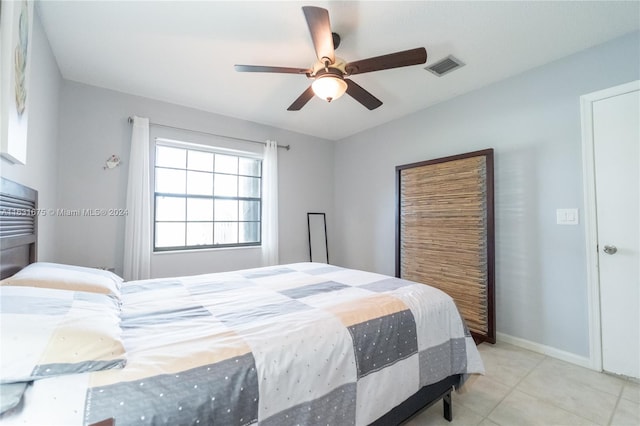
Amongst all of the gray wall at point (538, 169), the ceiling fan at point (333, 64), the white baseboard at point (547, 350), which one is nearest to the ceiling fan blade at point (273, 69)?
the ceiling fan at point (333, 64)

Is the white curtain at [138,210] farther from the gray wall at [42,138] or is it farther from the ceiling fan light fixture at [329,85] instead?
the ceiling fan light fixture at [329,85]

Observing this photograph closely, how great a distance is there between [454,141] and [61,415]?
11.4 ft

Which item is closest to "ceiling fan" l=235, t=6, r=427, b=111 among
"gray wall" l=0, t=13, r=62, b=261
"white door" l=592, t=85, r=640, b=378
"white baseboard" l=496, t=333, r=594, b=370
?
"gray wall" l=0, t=13, r=62, b=261

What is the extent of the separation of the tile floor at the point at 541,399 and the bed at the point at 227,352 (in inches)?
10.3

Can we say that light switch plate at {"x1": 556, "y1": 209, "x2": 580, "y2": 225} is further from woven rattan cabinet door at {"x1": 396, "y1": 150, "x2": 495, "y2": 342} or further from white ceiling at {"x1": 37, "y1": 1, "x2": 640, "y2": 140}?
white ceiling at {"x1": 37, "y1": 1, "x2": 640, "y2": 140}

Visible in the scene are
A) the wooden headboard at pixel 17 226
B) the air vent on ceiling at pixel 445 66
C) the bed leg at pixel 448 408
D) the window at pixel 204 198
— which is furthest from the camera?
the window at pixel 204 198

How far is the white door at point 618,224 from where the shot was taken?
1.91 meters

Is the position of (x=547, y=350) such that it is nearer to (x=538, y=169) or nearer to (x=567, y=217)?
(x=567, y=217)

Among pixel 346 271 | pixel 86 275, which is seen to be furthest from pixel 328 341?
pixel 86 275

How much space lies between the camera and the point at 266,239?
12.1ft

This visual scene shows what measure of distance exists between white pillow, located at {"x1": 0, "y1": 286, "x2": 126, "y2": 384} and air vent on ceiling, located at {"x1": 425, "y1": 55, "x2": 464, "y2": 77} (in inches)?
113

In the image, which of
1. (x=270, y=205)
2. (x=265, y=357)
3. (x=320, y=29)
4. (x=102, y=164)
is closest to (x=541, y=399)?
(x=265, y=357)

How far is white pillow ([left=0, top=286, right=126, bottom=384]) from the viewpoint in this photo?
26.3 inches

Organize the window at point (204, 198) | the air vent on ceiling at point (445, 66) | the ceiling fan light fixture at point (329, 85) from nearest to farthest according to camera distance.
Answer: the ceiling fan light fixture at point (329, 85), the air vent on ceiling at point (445, 66), the window at point (204, 198)
